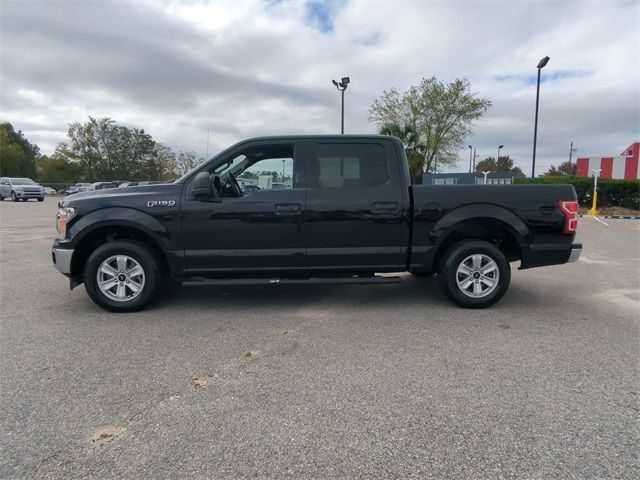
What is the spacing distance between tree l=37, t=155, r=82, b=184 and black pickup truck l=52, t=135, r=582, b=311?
72.4 metres

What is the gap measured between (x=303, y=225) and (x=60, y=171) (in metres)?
79.3

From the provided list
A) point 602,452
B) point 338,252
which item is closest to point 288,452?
point 602,452

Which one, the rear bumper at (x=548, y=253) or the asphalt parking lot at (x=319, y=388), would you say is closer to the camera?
the asphalt parking lot at (x=319, y=388)

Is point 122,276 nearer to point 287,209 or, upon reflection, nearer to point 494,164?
point 287,209

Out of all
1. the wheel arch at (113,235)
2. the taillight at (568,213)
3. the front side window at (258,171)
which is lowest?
the wheel arch at (113,235)

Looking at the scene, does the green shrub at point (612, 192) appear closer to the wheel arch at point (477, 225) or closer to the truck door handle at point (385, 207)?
the wheel arch at point (477, 225)

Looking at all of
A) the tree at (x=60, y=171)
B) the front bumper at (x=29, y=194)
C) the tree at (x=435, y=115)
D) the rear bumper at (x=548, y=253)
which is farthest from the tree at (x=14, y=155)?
the rear bumper at (x=548, y=253)

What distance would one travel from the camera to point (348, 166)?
4.98m

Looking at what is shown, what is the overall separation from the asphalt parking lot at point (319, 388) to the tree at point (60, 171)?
7295cm

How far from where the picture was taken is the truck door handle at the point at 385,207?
4848mm

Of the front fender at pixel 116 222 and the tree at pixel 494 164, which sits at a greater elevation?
the tree at pixel 494 164

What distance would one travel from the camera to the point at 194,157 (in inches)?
2534

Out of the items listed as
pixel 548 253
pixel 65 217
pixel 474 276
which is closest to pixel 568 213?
pixel 548 253

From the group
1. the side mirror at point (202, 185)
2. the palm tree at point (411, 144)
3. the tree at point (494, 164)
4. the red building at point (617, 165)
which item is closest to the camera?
the side mirror at point (202, 185)
